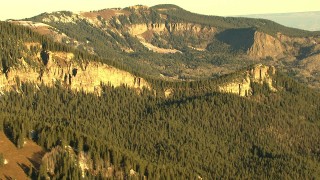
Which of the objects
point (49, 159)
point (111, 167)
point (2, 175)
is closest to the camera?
point (2, 175)

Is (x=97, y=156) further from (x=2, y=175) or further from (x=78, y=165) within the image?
(x=2, y=175)

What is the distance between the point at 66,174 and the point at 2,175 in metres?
19.5

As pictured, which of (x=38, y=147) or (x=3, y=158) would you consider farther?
(x=38, y=147)

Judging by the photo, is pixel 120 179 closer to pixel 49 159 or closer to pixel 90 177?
pixel 90 177

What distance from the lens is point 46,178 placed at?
6875 inches

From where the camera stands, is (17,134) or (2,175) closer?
(2,175)

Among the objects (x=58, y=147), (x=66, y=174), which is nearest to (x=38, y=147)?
(x=58, y=147)

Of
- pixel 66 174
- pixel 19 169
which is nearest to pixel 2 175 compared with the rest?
pixel 19 169

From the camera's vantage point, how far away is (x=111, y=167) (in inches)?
7761

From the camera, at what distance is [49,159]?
7279 inches

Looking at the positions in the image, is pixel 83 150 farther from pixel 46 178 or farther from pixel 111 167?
pixel 46 178

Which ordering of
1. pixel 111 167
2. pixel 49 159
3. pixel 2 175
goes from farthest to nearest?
pixel 111 167
pixel 49 159
pixel 2 175

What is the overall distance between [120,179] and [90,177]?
12.5m

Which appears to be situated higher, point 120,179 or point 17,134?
point 17,134
